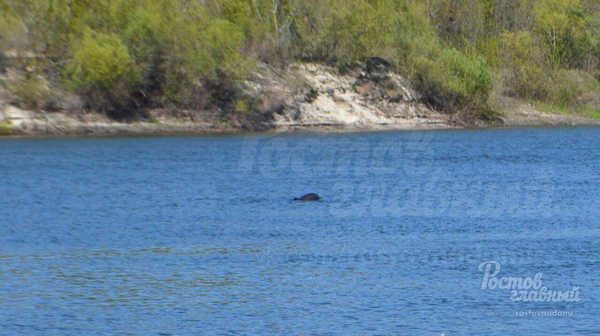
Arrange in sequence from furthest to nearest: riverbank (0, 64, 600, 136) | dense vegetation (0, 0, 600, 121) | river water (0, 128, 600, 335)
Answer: dense vegetation (0, 0, 600, 121) < riverbank (0, 64, 600, 136) < river water (0, 128, 600, 335)

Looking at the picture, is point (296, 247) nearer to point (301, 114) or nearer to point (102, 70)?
point (102, 70)

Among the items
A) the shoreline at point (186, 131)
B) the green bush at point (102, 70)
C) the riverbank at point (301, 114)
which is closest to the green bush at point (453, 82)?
the riverbank at point (301, 114)

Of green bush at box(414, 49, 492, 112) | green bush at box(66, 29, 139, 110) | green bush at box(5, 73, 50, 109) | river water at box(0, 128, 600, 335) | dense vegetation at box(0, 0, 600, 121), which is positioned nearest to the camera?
river water at box(0, 128, 600, 335)

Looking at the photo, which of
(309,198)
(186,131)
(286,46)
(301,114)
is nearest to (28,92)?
(186,131)

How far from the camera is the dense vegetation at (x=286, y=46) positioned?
70.4 metres

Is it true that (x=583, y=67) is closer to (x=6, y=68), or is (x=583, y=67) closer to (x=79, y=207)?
(x=6, y=68)

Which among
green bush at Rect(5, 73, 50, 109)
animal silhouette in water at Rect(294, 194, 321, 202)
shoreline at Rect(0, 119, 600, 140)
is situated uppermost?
animal silhouette in water at Rect(294, 194, 321, 202)

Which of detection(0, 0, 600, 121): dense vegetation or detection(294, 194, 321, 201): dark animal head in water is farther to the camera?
detection(0, 0, 600, 121): dense vegetation

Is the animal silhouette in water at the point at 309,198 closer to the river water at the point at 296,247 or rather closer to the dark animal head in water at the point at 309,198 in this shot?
the dark animal head in water at the point at 309,198

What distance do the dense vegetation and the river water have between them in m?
20.8

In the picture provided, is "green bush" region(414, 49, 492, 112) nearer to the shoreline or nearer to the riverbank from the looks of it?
the riverbank

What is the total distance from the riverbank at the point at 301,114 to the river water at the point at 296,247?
1714cm

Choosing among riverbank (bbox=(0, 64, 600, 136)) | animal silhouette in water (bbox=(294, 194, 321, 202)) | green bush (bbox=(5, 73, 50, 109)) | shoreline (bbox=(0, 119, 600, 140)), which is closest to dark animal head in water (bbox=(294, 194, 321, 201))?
animal silhouette in water (bbox=(294, 194, 321, 202))

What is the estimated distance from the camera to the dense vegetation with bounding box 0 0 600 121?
231 ft
